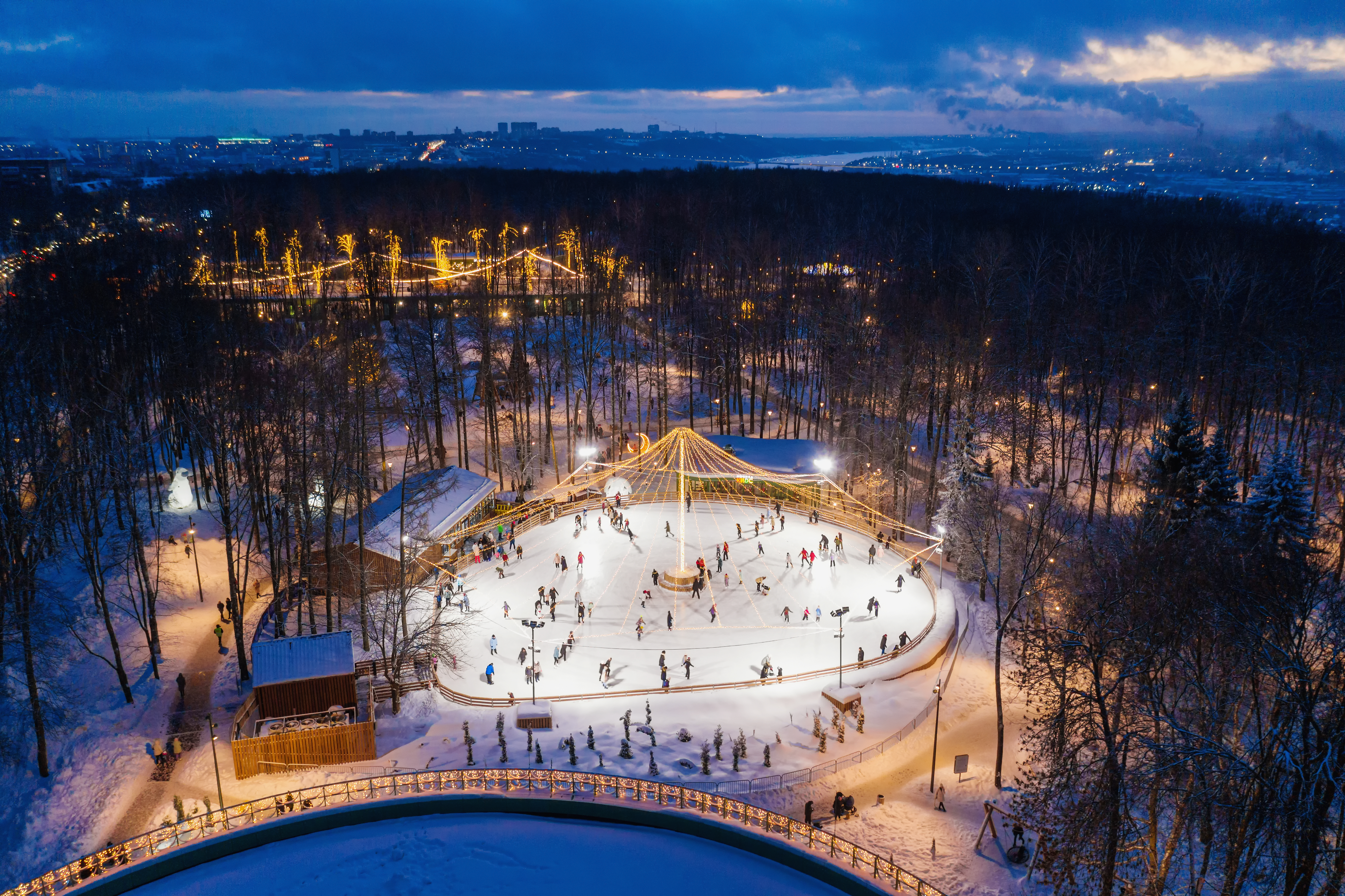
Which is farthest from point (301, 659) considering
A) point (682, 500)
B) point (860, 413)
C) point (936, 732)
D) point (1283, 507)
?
point (1283, 507)

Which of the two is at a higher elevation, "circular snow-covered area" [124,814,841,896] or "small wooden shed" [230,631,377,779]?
"circular snow-covered area" [124,814,841,896]

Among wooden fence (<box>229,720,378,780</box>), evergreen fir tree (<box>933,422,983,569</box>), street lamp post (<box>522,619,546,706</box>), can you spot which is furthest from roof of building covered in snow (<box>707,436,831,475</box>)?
wooden fence (<box>229,720,378,780</box>)

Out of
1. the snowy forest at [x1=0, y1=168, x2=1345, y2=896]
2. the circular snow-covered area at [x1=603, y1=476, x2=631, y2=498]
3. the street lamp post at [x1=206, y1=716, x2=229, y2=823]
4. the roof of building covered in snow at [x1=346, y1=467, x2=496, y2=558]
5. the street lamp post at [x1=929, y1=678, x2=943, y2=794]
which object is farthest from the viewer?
the circular snow-covered area at [x1=603, y1=476, x2=631, y2=498]

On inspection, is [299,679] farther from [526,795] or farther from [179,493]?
[179,493]

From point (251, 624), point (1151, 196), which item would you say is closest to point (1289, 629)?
point (251, 624)

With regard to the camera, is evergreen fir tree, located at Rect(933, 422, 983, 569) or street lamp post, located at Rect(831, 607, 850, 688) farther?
evergreen fir tree, located at Rect(933, 422, 983, 569)

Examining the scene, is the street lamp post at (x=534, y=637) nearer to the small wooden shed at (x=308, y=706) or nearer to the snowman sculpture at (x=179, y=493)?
the small wooden shed at (x=308, y=706)

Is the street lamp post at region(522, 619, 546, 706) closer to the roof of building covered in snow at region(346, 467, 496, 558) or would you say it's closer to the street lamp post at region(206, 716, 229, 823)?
the roof of building covered in snow at region(346, 467, 496, 558)
